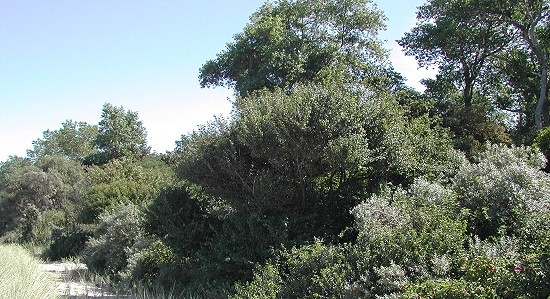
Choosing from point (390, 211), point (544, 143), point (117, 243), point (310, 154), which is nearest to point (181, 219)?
point (310, 154)

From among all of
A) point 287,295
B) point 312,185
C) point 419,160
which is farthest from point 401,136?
point 287,295

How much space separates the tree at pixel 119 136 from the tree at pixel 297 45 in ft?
63.7

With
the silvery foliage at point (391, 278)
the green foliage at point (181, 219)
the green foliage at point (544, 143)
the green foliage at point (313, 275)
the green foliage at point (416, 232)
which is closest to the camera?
the silvery foliage at point (391, 278)

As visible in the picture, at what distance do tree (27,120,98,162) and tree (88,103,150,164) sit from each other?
32.2ft

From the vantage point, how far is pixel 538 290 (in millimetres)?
4312

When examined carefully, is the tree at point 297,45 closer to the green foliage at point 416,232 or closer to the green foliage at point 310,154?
the green foliage at point 310,154

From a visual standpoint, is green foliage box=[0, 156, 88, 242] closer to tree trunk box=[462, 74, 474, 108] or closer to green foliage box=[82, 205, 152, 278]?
green foliage box=[82, 205, 152, 278]

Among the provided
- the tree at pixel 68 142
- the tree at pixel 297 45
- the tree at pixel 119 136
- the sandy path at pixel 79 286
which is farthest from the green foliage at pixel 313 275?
the tree at pixel 68 142

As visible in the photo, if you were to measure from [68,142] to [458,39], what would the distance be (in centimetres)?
4406

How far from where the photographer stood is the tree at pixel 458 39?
21.5 meters

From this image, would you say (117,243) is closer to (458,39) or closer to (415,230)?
(415,230)

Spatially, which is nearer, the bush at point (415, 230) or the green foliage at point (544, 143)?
the bush at point (415, 230)

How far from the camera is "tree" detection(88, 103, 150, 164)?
1601 inches

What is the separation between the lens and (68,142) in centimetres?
5234
